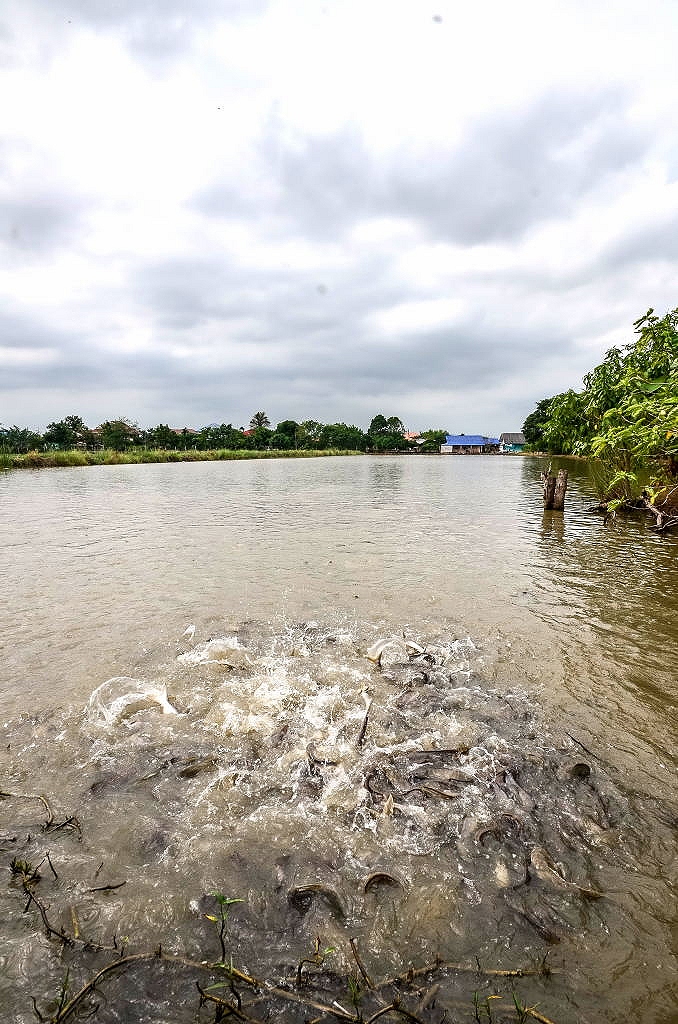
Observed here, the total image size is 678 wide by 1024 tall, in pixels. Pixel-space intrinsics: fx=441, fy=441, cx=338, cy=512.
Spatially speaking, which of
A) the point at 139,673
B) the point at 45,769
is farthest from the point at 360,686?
the point at 45,769

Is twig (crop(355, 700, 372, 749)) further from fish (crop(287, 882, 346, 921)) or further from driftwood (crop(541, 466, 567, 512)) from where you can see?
driftwood (crop(541, 466, 567, 512))

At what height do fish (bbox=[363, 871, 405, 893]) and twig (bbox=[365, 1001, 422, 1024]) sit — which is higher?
twig (bbox=[365, 1001, 422, 1024])

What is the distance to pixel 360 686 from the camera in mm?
5379

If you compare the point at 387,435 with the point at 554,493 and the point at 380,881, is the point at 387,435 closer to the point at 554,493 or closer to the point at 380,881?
the point at 554,493

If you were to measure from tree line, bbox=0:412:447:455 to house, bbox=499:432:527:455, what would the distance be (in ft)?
78.8

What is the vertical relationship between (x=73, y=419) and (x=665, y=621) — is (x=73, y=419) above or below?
above

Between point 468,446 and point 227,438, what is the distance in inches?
2973

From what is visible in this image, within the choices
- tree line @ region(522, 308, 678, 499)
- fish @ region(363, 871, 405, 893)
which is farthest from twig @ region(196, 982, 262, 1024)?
tree line @ region(522, 308, 678, 499)

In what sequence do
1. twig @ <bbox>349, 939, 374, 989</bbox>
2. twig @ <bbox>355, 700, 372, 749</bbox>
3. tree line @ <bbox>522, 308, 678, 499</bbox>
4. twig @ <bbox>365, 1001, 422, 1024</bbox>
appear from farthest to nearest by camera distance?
tree line @ <bbox>522, 308, 678, 499</bbox> < twig @ <bbox>355, 700, 372, 749</bbox> < twig @ <bbox>349, 939, 374, 989</bbox> < twig @ <bbox>365, 1001, 422, 1024</bbox>

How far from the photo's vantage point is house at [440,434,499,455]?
139m

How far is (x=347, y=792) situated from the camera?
361 cm

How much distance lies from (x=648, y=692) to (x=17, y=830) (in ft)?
20.9

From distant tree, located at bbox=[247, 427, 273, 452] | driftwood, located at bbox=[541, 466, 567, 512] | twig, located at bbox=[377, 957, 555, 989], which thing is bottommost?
twig, located at bbox=[377, 957, 555, 989]

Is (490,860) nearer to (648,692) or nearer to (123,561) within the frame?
(648,692)
